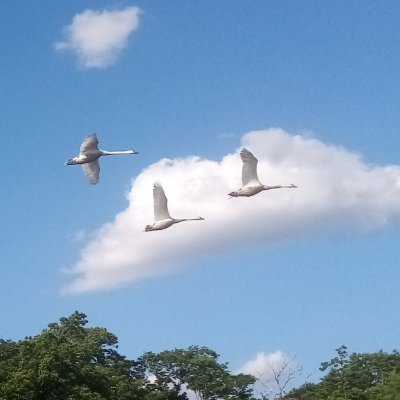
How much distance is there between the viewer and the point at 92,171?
21.5 metres

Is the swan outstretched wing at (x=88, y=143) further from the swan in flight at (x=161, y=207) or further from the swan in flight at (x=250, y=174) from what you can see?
the swan in flight at (x=250, y=174)

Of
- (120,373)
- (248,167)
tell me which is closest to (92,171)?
(248,167)

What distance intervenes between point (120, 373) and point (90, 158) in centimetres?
3406

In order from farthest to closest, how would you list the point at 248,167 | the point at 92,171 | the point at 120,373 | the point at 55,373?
the point at 120,373, the point at 55,373, the point at 92,171, the point at 248,167

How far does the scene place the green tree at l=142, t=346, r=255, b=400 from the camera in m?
59.1

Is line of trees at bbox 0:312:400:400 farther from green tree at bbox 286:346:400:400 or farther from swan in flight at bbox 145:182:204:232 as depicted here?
swan in flight at bbox 145:182:204:232

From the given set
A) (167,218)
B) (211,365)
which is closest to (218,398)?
(211,365)

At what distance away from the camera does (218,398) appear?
60094 millimetres

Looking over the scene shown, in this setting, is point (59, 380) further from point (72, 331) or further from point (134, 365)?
point (134, 365)

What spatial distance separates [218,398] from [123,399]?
1186 centimetres

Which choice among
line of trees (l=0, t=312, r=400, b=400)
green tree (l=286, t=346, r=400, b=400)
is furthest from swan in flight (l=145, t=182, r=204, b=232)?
green tree (l=286, t=346, r=400, b=400)

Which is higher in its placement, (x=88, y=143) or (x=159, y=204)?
(x=88, y=143)

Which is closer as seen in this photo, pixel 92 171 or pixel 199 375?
pixel 92 171

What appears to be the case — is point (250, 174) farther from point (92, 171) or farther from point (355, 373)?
point (355, 373)
